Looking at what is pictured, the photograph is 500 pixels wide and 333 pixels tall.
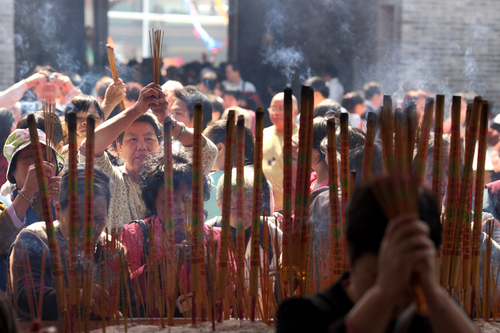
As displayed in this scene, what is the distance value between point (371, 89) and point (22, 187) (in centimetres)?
302

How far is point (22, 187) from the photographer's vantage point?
209 centimetres

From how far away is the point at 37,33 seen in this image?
429 centimetres

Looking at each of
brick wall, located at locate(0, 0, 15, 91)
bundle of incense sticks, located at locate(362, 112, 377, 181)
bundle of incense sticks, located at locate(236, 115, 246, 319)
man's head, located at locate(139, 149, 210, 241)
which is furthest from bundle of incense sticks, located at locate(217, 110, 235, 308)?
brick wall, located at locate(0, 0, 15, 91)

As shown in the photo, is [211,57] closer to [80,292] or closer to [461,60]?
[461,60]

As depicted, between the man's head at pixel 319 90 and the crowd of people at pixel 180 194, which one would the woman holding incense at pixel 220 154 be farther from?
the man's head at pixel 319 90

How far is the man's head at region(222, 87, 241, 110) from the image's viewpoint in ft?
12.9

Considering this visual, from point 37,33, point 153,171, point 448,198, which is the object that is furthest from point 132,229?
point 37,33

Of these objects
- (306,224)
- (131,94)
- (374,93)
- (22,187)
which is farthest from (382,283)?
(374,93)

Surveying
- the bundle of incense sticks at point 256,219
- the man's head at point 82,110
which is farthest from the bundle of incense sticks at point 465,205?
the man's head at point 82,110

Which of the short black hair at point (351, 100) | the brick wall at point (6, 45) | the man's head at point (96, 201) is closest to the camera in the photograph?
the man's head at point (96, 201)

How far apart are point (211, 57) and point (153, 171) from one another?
9.41ft

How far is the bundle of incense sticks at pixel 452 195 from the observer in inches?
61.4

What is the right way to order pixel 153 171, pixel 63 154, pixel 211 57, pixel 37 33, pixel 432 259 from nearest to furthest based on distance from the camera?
1. pixel 432 259
2. pixel 153 171
3. pixel 63 154
4. pixel 37 33
5. pixel 211 57

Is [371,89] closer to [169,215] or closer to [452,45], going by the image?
[452,45]
